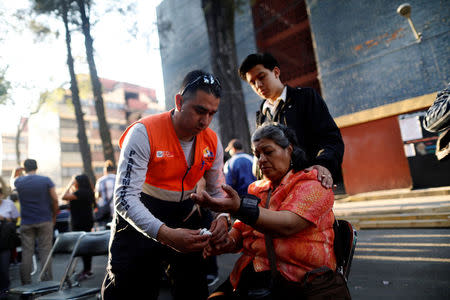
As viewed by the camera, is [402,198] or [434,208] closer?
[434,208]

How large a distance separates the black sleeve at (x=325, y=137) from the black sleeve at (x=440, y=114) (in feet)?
1.68

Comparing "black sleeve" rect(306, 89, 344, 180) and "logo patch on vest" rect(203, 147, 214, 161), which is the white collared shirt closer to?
"black sleeve" rect(306, 89, 344, 180)

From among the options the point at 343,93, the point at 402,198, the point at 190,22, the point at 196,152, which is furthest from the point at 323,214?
the point at 190,22

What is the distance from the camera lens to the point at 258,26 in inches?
531

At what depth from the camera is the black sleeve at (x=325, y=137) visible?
192 centimetres

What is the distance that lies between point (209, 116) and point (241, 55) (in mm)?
12389

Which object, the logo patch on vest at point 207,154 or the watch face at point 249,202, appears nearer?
the watch face at point 249,202

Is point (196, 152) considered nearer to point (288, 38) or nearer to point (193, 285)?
point (193, 285)

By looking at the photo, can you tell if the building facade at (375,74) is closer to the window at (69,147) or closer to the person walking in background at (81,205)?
the person walking in background at (81,205)

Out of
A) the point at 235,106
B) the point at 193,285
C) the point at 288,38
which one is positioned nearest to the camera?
the point at 193,285

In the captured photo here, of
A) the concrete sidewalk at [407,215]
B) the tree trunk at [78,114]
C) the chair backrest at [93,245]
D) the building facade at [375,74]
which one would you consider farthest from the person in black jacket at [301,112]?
the tree trunk at [78,114]

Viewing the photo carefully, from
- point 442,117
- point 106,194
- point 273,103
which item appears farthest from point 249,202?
point 106,194

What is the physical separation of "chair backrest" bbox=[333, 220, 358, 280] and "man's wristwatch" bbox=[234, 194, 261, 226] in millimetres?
606

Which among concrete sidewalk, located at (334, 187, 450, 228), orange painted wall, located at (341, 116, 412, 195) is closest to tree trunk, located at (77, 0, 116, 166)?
concrete sidewalk, located at (334, 187, 450, 228)
